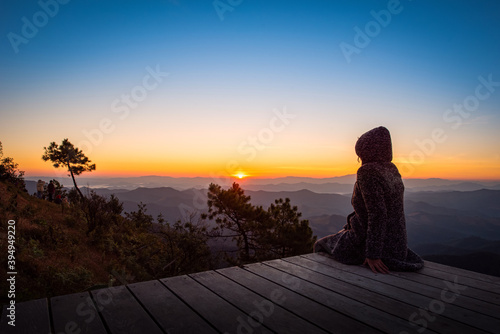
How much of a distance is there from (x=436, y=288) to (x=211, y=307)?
2026 millimetres

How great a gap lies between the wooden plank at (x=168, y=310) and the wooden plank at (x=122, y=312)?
0.05 m

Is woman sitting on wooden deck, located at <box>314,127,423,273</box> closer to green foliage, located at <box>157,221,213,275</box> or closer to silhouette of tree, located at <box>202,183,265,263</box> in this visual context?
green foliage, located at <box>157,221,213,275</box>

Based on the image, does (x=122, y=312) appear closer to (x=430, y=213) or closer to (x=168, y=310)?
(x=168, y=310)

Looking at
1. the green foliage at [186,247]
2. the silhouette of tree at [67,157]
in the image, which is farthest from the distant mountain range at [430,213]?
the green foliage at [186,247]

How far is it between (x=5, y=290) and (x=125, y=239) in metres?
6.22

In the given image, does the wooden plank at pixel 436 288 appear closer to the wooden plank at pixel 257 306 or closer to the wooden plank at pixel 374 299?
the wooden plank at pixel 374 299

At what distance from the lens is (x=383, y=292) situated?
7.56 ft

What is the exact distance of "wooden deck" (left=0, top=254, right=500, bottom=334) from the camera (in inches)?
65.2

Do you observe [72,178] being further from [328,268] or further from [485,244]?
[485,244]

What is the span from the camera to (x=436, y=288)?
2.42 meters

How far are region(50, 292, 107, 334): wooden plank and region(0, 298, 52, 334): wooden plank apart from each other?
5cm

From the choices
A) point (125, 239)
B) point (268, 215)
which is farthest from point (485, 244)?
point (125, 239)

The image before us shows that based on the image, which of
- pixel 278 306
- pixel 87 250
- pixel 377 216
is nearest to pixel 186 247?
pixel 87 250

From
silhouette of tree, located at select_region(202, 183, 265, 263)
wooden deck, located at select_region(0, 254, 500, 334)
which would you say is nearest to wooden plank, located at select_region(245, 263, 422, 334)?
wooden deck, located at select_region(0, 254, 500, 334)
